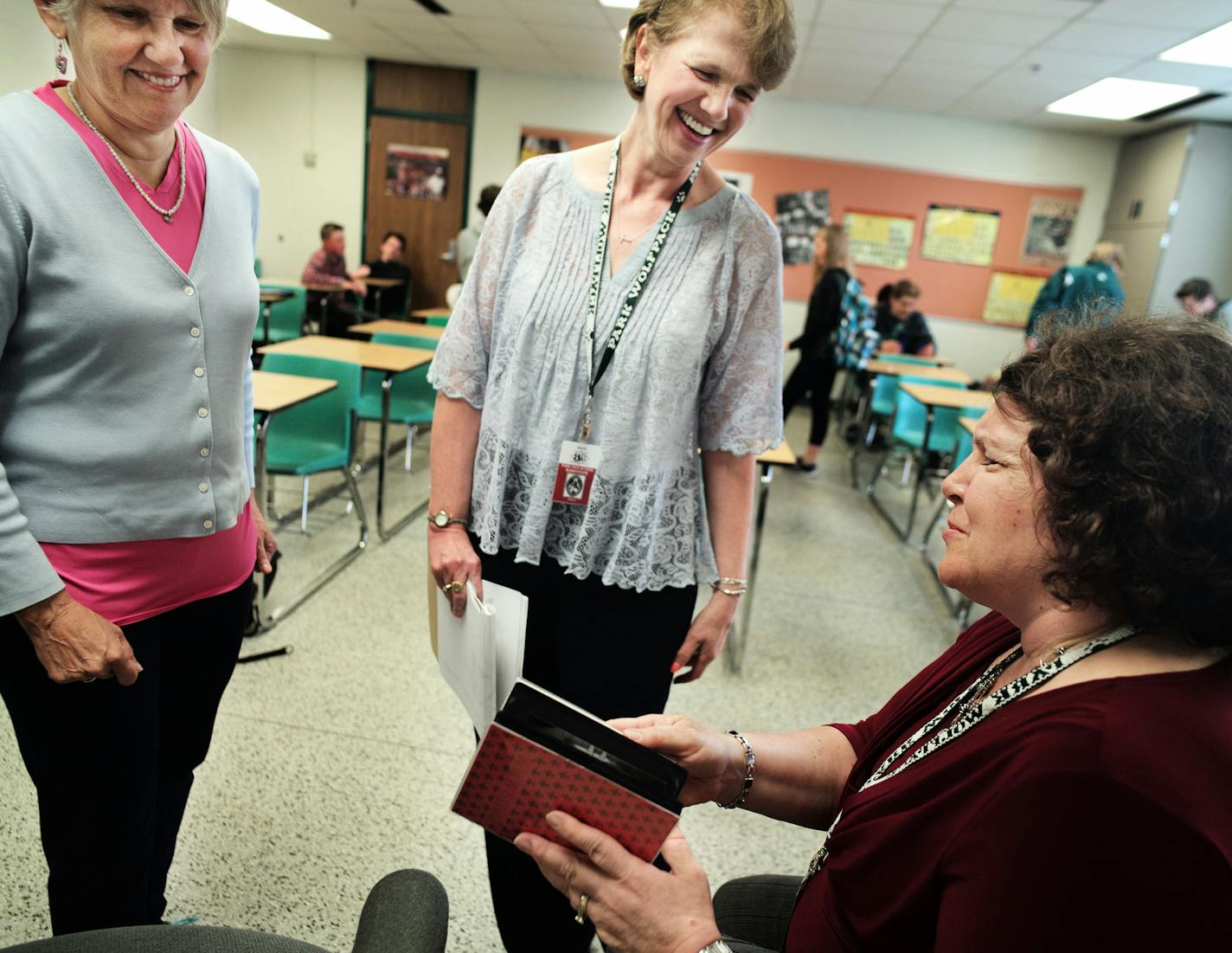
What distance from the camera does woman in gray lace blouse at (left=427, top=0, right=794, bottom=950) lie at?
1179 millimetres

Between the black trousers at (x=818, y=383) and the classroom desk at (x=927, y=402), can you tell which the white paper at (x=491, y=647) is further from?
the black trousers at (x=818, y=383)

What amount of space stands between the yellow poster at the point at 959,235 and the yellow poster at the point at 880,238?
Result: 19 centimetres

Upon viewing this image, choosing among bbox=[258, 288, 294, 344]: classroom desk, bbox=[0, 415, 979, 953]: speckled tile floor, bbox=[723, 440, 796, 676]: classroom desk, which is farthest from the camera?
bbox=[258, 288, 294, 344]: classroom desk

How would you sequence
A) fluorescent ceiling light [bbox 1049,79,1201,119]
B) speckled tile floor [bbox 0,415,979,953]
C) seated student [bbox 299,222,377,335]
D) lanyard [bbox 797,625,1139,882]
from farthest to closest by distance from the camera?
1. seated student [bbox 299,222,377,335]
2. fluorescent ceiling light [bbox 1049,79,1201,119]
3. speckled tile floor [bbox 0,415,979,953]
4. lanyard [bbox 797,625,1139,882]

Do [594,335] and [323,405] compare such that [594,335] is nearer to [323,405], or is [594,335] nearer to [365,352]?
[323,405]

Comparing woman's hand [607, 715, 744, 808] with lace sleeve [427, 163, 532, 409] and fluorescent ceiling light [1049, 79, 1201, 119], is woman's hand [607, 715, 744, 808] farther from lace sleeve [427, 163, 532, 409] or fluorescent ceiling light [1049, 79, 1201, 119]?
fluorescent ceiling light [1049, 79, 1201, 119]

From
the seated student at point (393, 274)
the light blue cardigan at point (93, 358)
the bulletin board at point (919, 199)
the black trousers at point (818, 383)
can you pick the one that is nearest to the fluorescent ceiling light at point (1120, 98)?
the bulletin board at point (919, 199)

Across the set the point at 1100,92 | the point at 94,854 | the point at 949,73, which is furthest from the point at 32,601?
the point at 1100,92

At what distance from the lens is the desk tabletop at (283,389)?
2801 mm

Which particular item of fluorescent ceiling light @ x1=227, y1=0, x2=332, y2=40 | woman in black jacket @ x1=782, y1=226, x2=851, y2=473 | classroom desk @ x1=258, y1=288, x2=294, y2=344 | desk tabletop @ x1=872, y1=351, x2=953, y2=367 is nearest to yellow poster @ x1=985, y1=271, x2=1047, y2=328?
desk tabletop @ x1=872, y1=351, x2=953, y2=367

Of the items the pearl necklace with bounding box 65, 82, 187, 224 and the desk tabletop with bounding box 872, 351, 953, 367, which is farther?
the desk tabletop with bounding box 872, 351, 953, 367

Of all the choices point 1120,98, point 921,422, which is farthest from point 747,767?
point 1120,98

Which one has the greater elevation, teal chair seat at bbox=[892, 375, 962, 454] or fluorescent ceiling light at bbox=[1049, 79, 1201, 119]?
fluorescent ceiling light at bbox=[1049, 79, 1201, 119]

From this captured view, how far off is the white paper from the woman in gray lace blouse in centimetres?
11
